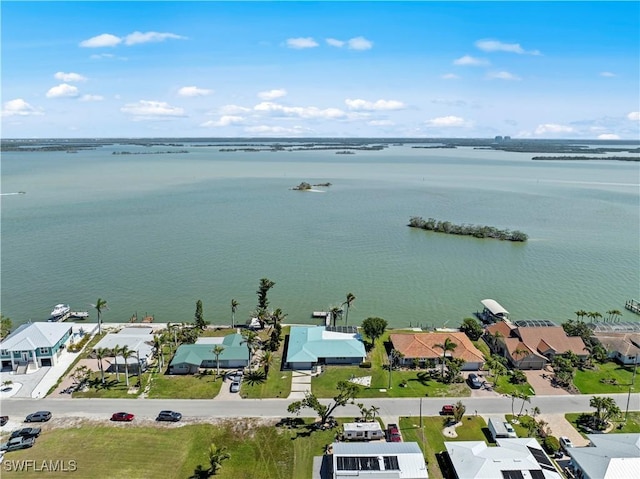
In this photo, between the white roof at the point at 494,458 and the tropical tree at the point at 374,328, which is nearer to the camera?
the white roof at the point at 494,458

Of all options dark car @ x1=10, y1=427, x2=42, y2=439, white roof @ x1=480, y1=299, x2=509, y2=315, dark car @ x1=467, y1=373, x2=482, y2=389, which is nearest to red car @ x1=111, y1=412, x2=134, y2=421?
dark car @ x1=10, y1=427, x2=42, y2=439

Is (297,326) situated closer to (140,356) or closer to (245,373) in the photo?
(245,373)

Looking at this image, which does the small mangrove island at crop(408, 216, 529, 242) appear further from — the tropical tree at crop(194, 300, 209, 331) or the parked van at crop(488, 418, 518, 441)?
the parked van at crop(488, 418, 518, 441)

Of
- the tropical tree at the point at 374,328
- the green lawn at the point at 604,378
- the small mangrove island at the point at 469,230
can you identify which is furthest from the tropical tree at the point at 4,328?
the small mangrove island at the point at 469,230

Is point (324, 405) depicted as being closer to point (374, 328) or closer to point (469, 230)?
point (374, 328)

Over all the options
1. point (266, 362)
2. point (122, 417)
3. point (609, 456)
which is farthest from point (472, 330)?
point (122, 417)

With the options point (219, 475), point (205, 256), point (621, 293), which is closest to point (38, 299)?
point (205, 256)

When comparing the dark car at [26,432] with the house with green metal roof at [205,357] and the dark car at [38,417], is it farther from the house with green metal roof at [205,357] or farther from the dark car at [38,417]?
the house with green metal roof at [205,357]
